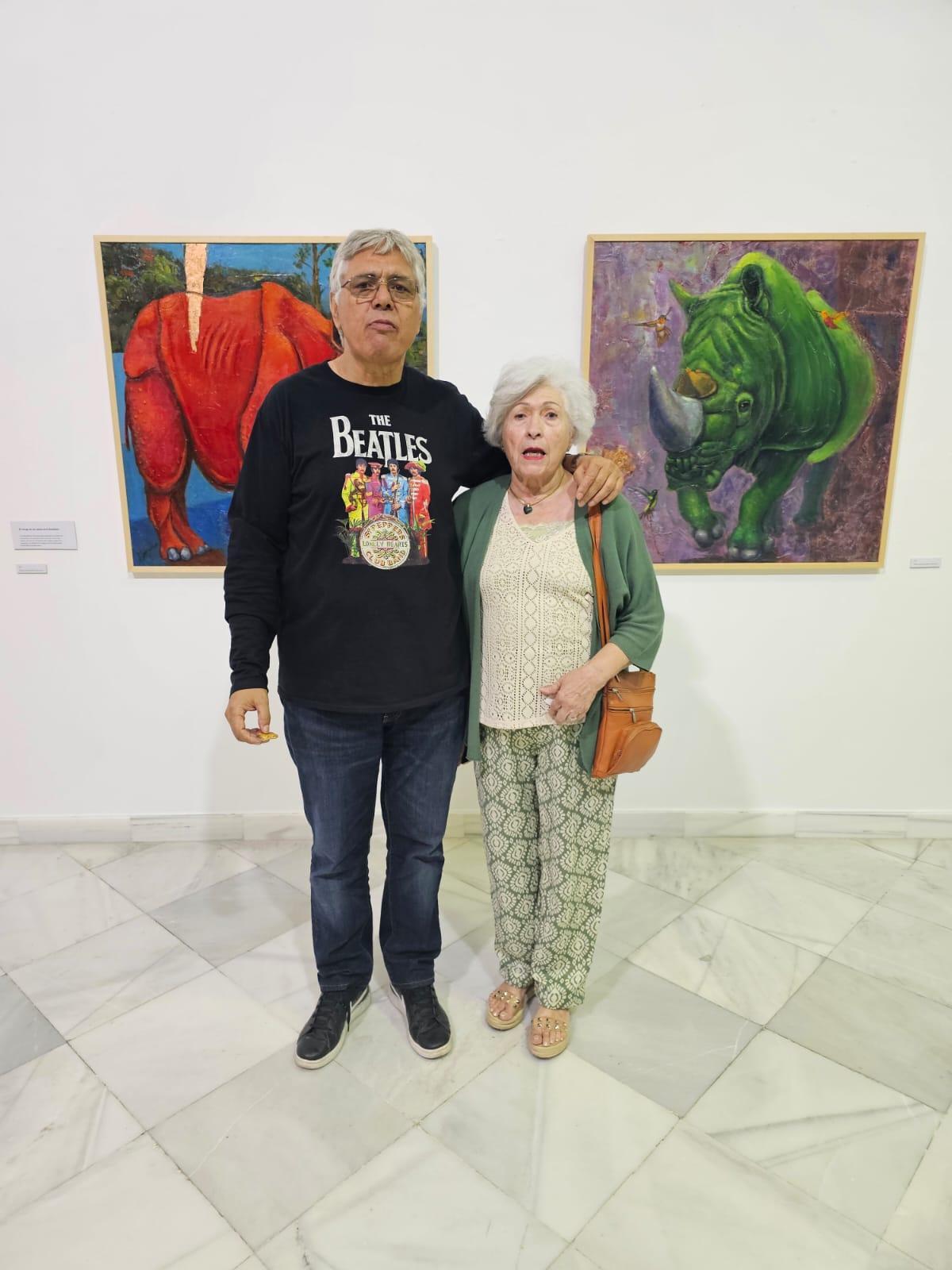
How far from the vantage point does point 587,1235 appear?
1.31 m

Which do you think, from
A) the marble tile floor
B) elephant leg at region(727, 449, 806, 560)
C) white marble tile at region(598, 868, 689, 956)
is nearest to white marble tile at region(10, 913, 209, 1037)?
the marble tile floor

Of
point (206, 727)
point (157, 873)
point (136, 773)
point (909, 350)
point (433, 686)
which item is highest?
point (909, 350)

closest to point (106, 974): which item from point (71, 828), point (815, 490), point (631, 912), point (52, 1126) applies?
point (52, 1126)

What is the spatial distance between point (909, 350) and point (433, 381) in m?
1.68

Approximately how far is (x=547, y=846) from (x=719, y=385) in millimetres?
1570

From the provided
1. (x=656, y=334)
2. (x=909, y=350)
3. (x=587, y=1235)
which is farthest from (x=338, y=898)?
(x=909, y=350)

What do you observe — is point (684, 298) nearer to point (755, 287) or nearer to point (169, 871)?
point (755, 287)

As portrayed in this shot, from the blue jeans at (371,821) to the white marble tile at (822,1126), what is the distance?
0.73 metres

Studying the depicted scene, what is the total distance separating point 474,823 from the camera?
2756 millimetres

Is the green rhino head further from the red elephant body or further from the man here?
the red elephant body

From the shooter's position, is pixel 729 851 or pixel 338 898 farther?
pixel 729 851

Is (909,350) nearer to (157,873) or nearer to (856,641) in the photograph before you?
(856,641)

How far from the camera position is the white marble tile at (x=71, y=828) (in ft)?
8.93

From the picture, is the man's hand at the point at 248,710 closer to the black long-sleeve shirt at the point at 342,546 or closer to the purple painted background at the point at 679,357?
the black long-sleeve shirt at the point at 342,546
